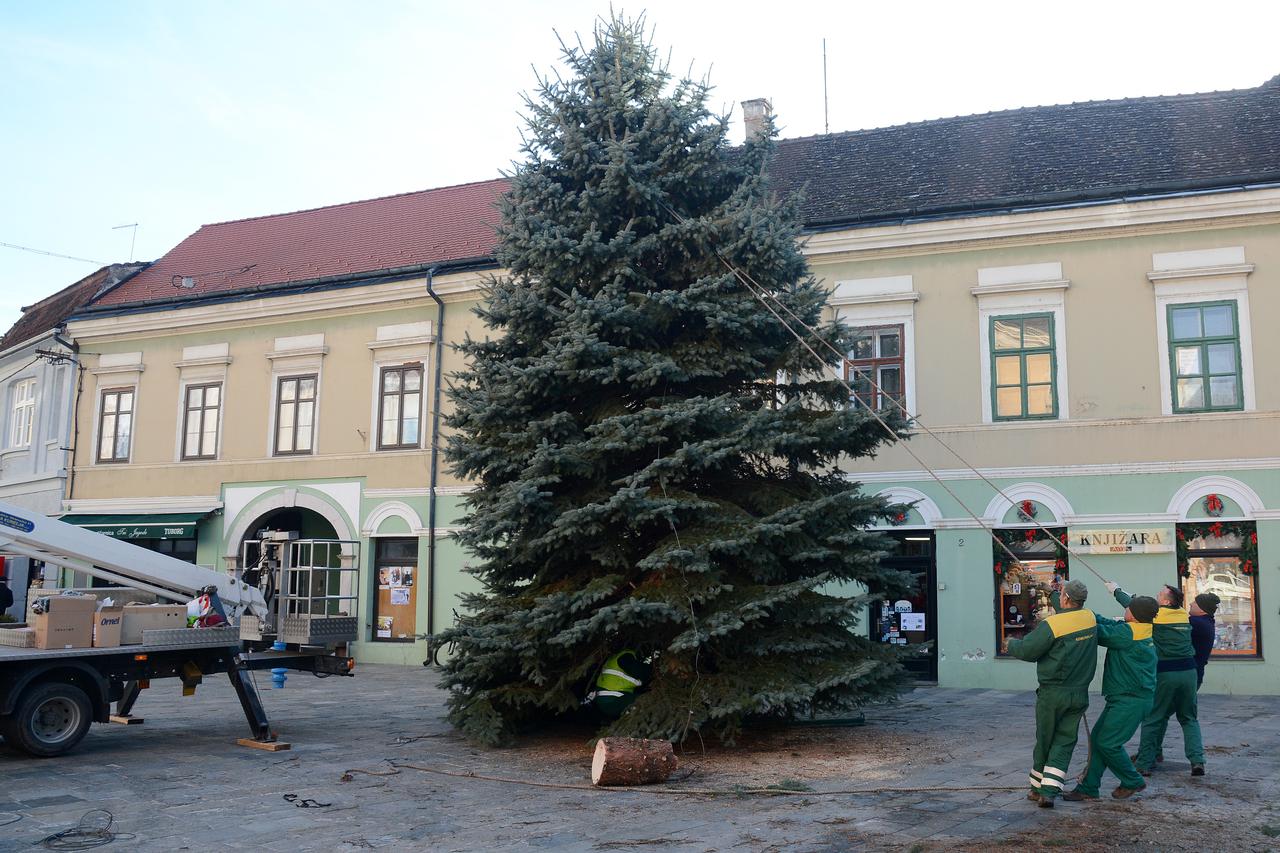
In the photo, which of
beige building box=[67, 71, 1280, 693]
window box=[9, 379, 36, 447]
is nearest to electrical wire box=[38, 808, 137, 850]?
beige building box=[67, 71, 1280, 693]

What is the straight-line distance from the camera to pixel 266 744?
38.9 ft

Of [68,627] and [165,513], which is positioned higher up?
[165,513]

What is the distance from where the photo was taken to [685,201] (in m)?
12.9

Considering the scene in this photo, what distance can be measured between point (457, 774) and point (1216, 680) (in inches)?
454

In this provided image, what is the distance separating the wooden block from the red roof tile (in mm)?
12466

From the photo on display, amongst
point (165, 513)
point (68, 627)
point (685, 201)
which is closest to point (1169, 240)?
point (685, 201)

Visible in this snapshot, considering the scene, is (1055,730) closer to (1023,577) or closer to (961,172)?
(1023,577)

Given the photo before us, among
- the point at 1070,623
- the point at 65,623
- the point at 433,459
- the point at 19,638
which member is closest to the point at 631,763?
the point at 1070,623

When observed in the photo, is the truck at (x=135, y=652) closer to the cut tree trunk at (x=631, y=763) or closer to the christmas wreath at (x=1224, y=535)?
the cut tree trunk at (x=631, y=763)

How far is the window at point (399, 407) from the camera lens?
74.4 feet

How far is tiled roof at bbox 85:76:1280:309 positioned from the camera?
18.5 meters

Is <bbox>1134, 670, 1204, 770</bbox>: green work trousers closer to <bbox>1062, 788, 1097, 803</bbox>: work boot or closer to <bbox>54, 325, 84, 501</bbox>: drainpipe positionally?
<bbox>1062, 788, 1097, 803</bbox>: work boot

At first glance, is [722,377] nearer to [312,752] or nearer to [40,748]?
[312,752]

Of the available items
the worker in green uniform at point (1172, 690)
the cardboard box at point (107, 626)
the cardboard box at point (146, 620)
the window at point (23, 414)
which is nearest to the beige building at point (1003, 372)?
the worker in green uniform at point (1172, 690)
